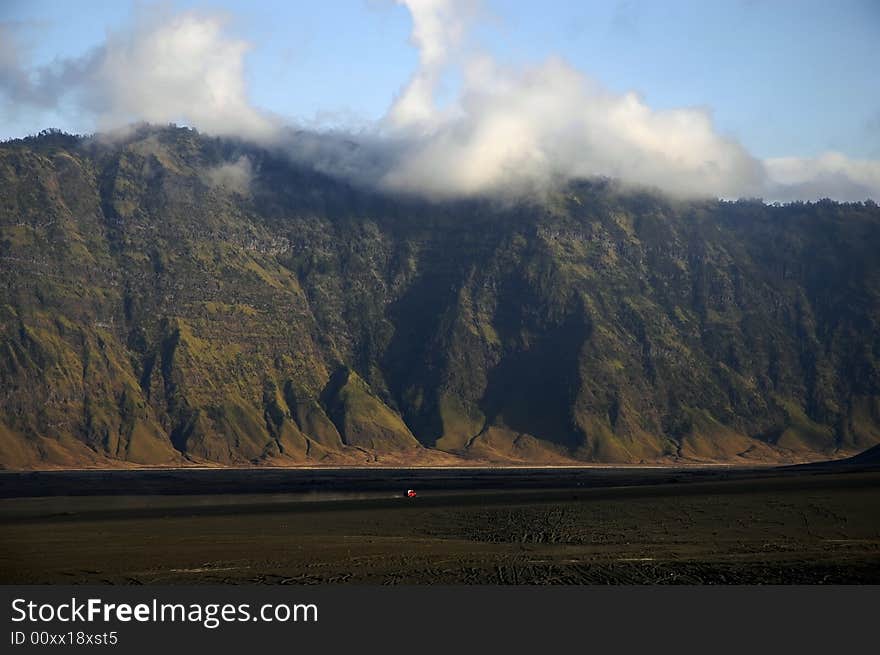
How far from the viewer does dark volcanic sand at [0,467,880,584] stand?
5625 cm

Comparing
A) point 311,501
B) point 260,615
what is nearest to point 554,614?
point 260,615

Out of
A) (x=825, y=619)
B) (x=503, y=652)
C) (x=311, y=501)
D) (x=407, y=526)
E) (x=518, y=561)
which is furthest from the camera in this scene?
(x=311, y=501)

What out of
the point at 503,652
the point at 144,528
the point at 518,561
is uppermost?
the point at 144,528

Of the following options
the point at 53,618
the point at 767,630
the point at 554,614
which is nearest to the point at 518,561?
the point at 554,614

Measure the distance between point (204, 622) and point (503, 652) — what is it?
11409mm

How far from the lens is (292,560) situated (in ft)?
206

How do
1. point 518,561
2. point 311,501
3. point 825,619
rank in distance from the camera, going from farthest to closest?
point 311,501 → point 518,561 → point 825,619

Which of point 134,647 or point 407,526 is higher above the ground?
point 407,526

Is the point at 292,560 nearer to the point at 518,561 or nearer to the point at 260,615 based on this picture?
the point at 518,561

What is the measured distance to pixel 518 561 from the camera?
60.9 metres

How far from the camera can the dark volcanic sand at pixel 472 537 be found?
56250mm

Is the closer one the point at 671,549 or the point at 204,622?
the point at 204,622

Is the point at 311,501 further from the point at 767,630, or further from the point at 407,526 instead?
the point at 767,630

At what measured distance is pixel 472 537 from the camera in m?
75.1
